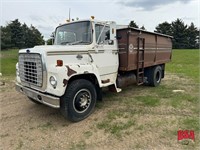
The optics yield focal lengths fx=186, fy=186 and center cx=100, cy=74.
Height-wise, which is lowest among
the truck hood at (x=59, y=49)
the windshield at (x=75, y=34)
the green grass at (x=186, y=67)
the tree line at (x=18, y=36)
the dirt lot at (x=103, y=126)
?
the dirt lot at (x=103, y=126)

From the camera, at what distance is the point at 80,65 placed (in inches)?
176

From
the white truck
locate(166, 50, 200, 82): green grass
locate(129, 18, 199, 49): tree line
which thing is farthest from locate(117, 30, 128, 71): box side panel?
locate(129, 18, 199, 49): tree line

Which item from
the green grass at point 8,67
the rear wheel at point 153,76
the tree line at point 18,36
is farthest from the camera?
the tree line at point 18,36

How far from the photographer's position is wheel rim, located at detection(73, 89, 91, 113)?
14.6 feet

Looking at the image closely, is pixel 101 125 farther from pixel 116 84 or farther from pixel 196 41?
pixel 196 41

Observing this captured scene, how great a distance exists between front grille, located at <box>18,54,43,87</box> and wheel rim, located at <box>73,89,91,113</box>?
91 centimetres

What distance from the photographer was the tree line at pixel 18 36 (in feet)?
135

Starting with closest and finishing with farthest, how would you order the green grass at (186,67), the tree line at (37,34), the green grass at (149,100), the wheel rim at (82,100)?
the wheel rim at (82,100), the green grass at (149,100), the green grass at (186,67), the tree line at (37,34)

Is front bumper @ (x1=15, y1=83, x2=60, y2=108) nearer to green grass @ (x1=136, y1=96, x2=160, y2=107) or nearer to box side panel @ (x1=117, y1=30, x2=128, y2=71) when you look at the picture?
box side panel @ (x1=117, y1=30, x2=128, y2=71)

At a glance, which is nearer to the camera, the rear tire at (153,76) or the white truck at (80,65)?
the white truck at (80,65)

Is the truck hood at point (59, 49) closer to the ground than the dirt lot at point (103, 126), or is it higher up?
higher up

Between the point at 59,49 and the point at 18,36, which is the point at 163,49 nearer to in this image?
the point at 59,49

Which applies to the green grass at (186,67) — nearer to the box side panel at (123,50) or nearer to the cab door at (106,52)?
the box side panel at (123,50)

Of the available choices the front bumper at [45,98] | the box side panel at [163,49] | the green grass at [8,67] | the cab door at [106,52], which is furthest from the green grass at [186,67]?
the green grass at [8,67]
